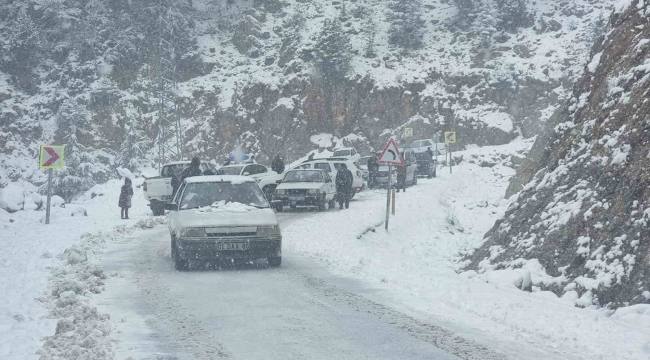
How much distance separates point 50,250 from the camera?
608 inches

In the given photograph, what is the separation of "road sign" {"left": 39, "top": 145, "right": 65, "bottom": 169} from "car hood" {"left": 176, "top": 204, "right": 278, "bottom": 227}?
10.4 metres

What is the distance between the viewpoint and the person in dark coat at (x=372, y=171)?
35500mm

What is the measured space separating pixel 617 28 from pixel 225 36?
59.4 meters

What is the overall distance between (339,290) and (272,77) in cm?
5219

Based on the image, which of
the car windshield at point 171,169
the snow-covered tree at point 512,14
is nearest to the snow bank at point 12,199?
the car windshield at point 171,169

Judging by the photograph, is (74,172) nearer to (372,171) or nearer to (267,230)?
(372,171)

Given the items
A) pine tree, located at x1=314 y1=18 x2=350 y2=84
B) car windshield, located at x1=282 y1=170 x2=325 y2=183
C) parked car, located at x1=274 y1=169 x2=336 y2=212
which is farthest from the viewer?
pine tree, located at x1=314 y1=18 x2=350 y2=84

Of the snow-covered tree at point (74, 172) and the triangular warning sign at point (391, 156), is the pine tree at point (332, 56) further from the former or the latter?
the triangular warning sign at point (391, 156)

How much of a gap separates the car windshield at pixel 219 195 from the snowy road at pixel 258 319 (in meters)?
1.30

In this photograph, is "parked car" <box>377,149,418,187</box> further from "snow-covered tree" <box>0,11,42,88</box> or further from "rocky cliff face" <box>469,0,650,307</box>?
"snow-covered tree" <box>0,11,42,88</box>

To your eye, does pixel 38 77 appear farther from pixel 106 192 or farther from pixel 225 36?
pixel 106 192

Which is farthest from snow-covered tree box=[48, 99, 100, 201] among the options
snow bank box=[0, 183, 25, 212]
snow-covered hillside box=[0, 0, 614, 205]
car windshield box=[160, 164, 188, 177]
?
car windshield box=[160, 164, 188, 177]

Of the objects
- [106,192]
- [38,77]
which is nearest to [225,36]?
[38,77]

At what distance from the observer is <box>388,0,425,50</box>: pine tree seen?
63.4 meters
